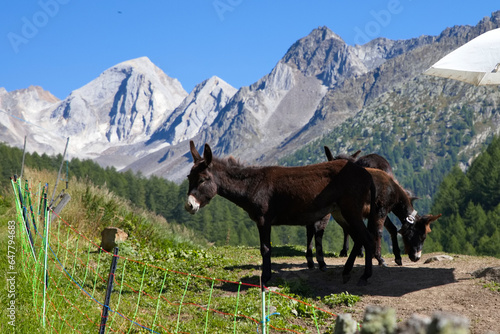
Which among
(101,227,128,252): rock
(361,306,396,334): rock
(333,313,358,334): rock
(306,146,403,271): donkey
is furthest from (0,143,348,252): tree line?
(361,306,396,334): rock

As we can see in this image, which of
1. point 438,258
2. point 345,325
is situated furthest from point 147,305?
point 438,258

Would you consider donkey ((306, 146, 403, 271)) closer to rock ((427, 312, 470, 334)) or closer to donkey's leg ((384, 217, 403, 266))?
donkey's leg ((384, 217, 403, 266))

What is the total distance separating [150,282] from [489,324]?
5866 mm

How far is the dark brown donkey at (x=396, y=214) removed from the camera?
35.7ft

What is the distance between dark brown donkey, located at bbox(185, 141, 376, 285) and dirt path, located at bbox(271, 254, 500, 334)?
1.74 feet

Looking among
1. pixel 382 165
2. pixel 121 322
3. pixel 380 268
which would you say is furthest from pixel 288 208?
pixel 382 165

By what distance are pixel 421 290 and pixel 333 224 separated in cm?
12618

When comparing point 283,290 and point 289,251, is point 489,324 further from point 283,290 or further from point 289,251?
point 289,251

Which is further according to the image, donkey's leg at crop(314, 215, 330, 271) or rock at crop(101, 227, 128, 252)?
rock at crop(101, 227, 128, 252)

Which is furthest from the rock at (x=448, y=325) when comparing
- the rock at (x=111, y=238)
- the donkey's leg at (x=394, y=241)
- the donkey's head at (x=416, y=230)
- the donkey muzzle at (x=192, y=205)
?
the rock at (x=111, y=238)

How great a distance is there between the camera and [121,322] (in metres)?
6.78

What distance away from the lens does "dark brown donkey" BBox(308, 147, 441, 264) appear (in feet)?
35.7

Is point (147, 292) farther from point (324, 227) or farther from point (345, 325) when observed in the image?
point (345, 325)

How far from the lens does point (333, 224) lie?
132 metres
